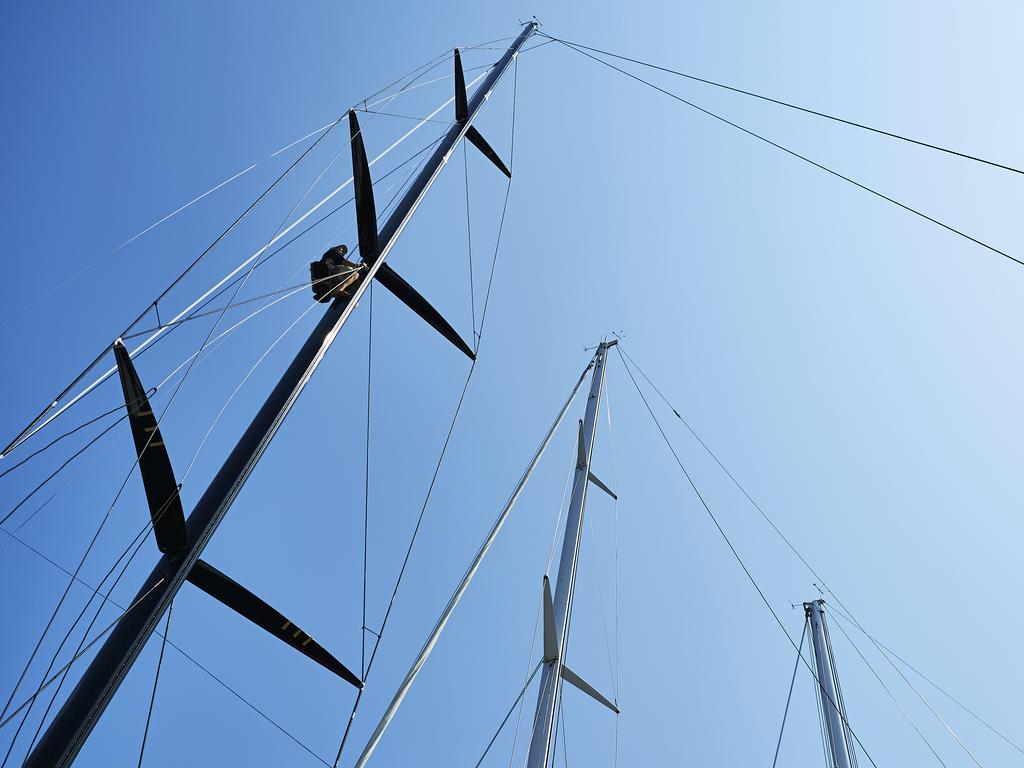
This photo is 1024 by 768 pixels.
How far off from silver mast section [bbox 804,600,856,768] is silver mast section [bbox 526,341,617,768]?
5.73 metres

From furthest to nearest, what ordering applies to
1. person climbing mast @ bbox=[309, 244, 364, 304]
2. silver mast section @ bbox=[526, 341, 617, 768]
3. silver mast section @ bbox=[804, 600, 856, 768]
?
silver mast section @ bbox=[804, 600, 856, 768], silver mast section @ bbox=[526, 341, 617, 768], person climbing mast @ bbox=[309, 244, 364, 304]

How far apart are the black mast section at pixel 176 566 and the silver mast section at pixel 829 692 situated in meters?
12.9

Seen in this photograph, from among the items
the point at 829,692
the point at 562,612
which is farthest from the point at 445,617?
the point at 829,692

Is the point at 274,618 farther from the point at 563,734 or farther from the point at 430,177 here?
the point at 563,734

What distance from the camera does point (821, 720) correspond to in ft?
46.3

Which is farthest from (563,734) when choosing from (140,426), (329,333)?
(140,426)

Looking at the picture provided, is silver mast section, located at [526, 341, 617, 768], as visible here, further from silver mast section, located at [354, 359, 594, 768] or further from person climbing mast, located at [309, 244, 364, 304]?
person climbing mast, located at [309, 244, 364, 304]

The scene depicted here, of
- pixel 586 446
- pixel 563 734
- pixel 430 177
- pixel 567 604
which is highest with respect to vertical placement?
pixel 586 446

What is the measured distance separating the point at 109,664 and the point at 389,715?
296 cm

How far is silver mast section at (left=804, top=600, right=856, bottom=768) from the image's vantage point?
42.6ft

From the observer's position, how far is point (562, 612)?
9.56 m

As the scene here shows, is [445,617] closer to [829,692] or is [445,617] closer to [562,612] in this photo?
[562,612]

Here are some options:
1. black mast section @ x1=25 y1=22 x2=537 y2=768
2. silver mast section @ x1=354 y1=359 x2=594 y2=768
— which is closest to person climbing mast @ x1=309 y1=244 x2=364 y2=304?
black mast section @ x1=25 y1=22 x2=537 y2=768

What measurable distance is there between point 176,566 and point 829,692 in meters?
14.7
